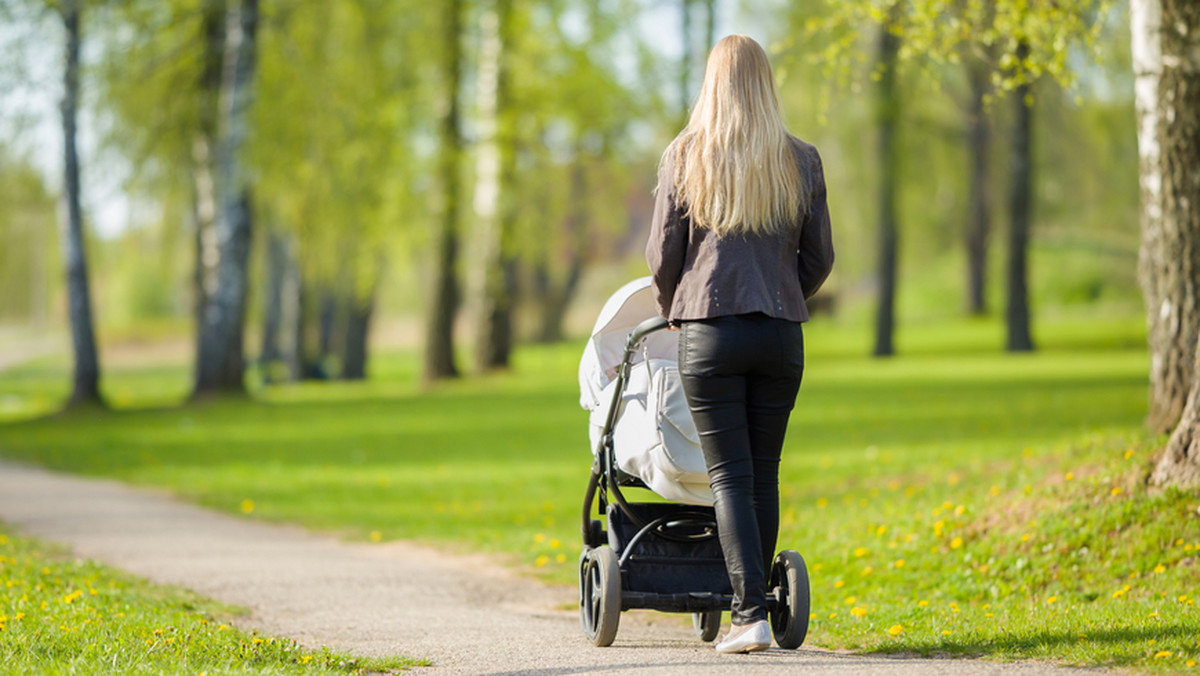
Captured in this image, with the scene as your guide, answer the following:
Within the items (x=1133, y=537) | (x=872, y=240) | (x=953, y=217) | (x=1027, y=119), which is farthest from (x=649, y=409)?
(x=953, y=217)

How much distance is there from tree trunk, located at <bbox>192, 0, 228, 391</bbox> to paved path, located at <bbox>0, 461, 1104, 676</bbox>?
320 inches

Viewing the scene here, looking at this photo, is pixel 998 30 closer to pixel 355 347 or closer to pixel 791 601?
pixel 791 601

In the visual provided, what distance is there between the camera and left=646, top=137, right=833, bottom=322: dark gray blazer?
14.3 feet

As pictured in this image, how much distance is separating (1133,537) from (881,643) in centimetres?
193

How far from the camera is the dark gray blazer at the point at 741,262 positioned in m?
4.34

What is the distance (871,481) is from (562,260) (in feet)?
94.8

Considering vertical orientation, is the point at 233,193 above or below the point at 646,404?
above

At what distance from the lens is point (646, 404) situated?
4.76m

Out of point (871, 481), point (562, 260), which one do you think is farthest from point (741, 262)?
point (562, 260)

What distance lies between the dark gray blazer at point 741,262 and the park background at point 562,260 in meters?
1.58

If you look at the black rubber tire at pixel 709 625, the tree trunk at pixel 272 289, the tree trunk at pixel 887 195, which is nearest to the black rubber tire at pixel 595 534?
the black rubber tire at pixel 709 625

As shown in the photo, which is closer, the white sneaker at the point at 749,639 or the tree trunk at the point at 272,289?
the white sneaker at the point at 749,639

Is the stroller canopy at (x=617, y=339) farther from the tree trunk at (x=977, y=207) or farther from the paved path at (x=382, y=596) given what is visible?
the tree trunk at (x=977, y=207)

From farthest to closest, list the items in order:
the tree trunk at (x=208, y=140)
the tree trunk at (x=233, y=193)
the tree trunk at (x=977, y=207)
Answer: the tree trunk at (x=977, y=207)
the tree trunk at (x=208, y=140)
the tree trunk at (x=233, y=193)
